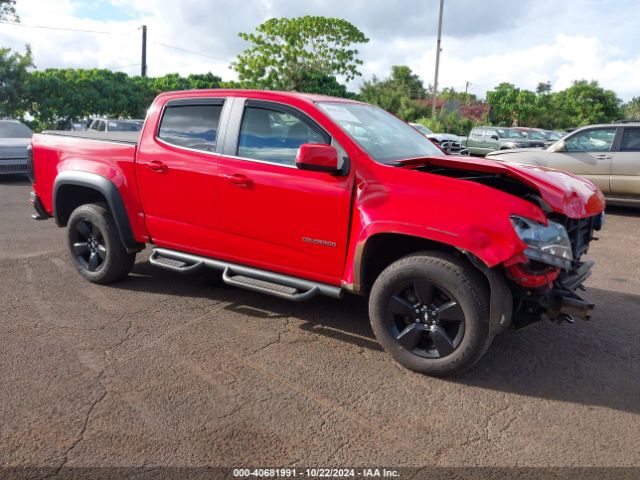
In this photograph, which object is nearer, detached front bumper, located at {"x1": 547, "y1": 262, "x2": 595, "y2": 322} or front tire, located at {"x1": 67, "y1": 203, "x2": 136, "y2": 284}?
detached front bumper, located at {"x1": 547, "y1": 262, "x2": 595, "y2": 322}

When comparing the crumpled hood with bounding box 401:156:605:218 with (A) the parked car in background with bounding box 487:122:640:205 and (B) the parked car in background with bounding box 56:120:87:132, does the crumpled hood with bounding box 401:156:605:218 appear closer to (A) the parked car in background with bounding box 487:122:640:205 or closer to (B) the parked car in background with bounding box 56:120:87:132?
(A) the parked car in background with bounding box 487:122:640:205

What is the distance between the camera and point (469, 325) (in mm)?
3428

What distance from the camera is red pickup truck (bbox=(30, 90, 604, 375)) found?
11.1ft

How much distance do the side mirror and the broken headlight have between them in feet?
3.93

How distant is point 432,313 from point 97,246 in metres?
3.39

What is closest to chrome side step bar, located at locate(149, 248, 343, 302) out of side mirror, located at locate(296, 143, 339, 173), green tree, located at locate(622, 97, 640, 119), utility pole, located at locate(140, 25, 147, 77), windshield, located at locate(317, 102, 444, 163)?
side mirror, located at locate(296, 143, 339, 173)

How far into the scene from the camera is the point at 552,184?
3523mm

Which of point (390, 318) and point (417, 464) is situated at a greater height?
point (390, 318)

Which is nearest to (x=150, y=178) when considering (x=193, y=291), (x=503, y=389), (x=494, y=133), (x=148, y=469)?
(x=193, y=291)

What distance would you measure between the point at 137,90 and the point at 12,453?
2968 cm

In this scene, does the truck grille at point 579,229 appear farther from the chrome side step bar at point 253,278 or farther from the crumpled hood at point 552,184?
the chrome side step bar at point 253,278

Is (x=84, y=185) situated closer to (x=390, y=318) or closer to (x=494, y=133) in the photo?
(x=390, y=318)

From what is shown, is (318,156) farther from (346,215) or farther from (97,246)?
(97,246)

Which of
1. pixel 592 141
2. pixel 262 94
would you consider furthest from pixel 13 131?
pixel 592 141
